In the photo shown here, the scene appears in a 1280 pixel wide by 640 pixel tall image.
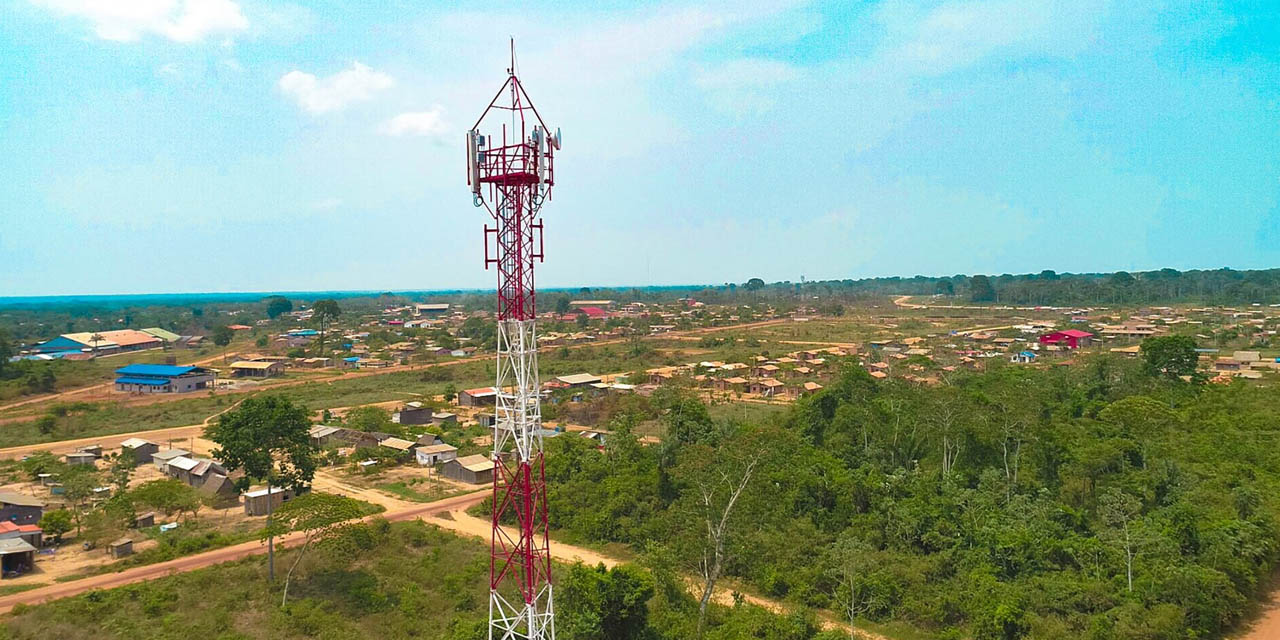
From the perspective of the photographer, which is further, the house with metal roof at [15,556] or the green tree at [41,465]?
the green tree at [41,465]

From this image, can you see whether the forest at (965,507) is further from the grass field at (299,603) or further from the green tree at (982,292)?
the green tree at (982,292)

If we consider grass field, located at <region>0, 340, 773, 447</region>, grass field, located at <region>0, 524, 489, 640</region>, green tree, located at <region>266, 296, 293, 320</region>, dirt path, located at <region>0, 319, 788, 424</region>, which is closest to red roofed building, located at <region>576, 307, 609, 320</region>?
dirt path, located at <region>0, 319, 788, 424</region>

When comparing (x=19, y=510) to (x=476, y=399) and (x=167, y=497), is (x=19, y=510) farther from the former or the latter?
(x=476, y=399)

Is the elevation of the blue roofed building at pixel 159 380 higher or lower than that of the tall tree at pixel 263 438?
lower

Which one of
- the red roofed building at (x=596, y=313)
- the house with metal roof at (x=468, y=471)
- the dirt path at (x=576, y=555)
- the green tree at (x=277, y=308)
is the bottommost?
the dirt path at (x=576, y=555)

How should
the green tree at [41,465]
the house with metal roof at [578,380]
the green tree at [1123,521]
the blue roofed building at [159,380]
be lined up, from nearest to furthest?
the green tree at [1123,521] < the green tree at [41,465] < the blue roofed building at [159,380] < the house with metal roof at [578,380]

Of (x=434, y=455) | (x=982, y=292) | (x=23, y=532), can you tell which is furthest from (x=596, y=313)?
(x=23, y=532)

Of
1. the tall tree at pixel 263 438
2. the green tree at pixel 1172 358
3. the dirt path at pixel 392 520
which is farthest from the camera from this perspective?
the green tree at pixel 1172 358

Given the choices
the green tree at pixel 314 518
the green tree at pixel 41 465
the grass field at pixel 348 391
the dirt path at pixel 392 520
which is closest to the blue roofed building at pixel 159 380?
the grass field at pixel 348 391
